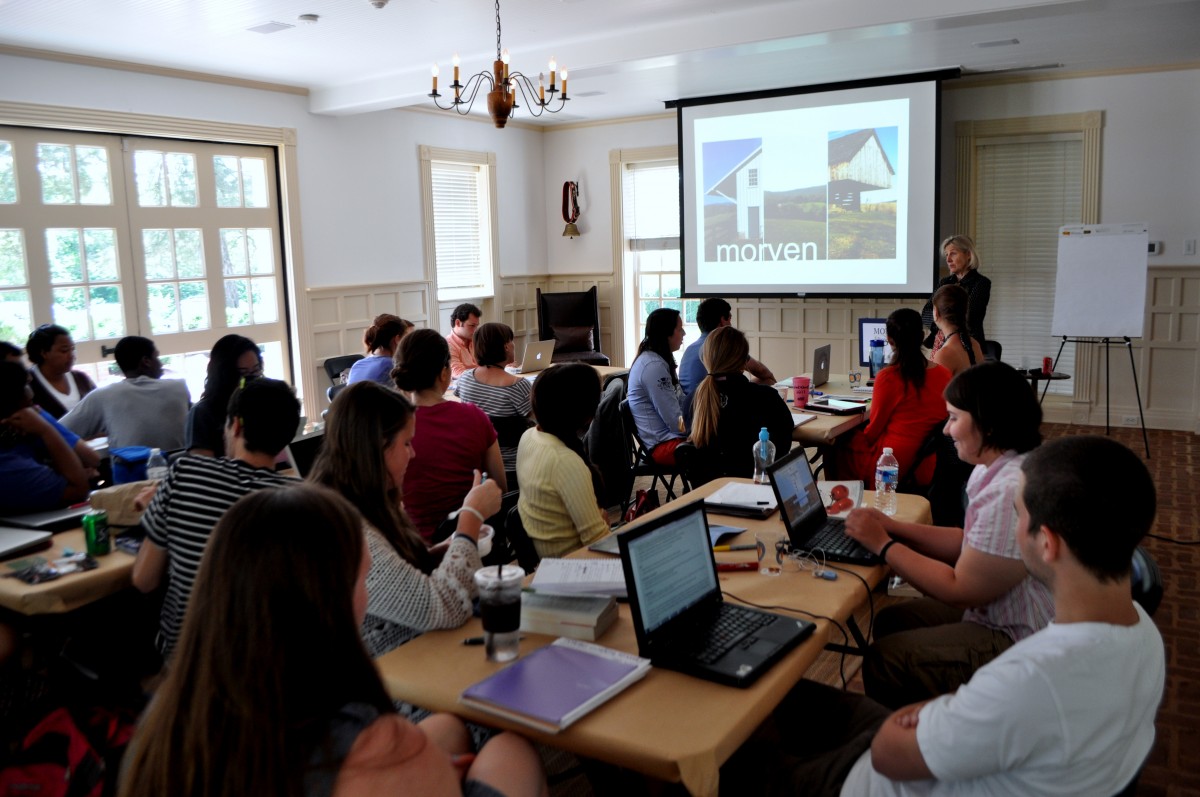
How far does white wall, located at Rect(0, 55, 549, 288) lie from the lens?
5930 mm

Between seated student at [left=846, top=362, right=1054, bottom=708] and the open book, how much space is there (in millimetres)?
786

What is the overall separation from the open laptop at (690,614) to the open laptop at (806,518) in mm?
415

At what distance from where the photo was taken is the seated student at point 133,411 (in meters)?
3.95

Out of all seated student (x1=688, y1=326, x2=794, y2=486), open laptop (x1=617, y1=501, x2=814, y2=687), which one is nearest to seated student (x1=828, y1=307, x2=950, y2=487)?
seated student (x1=688, y1=326, x2=794, y2=486)

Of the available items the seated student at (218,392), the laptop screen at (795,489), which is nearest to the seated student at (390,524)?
the laptop screen at (795,489)

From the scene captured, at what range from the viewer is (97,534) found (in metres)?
2.61

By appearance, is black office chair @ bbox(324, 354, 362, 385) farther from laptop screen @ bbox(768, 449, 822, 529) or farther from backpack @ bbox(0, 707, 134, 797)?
backpack @ bbox(0, 707, 134, 797)

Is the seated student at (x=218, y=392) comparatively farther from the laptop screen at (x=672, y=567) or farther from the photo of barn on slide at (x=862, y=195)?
the photo of barn on slide at (x=862, y=195)

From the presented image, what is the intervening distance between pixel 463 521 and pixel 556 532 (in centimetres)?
60

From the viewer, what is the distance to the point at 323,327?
24.9 ft

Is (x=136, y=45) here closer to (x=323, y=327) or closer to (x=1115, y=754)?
(x=323, y=327)

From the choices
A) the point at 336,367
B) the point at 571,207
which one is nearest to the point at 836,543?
the point at 336,367

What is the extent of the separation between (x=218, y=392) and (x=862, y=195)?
230 inches

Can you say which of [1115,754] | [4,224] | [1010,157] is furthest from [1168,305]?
[4,224]
